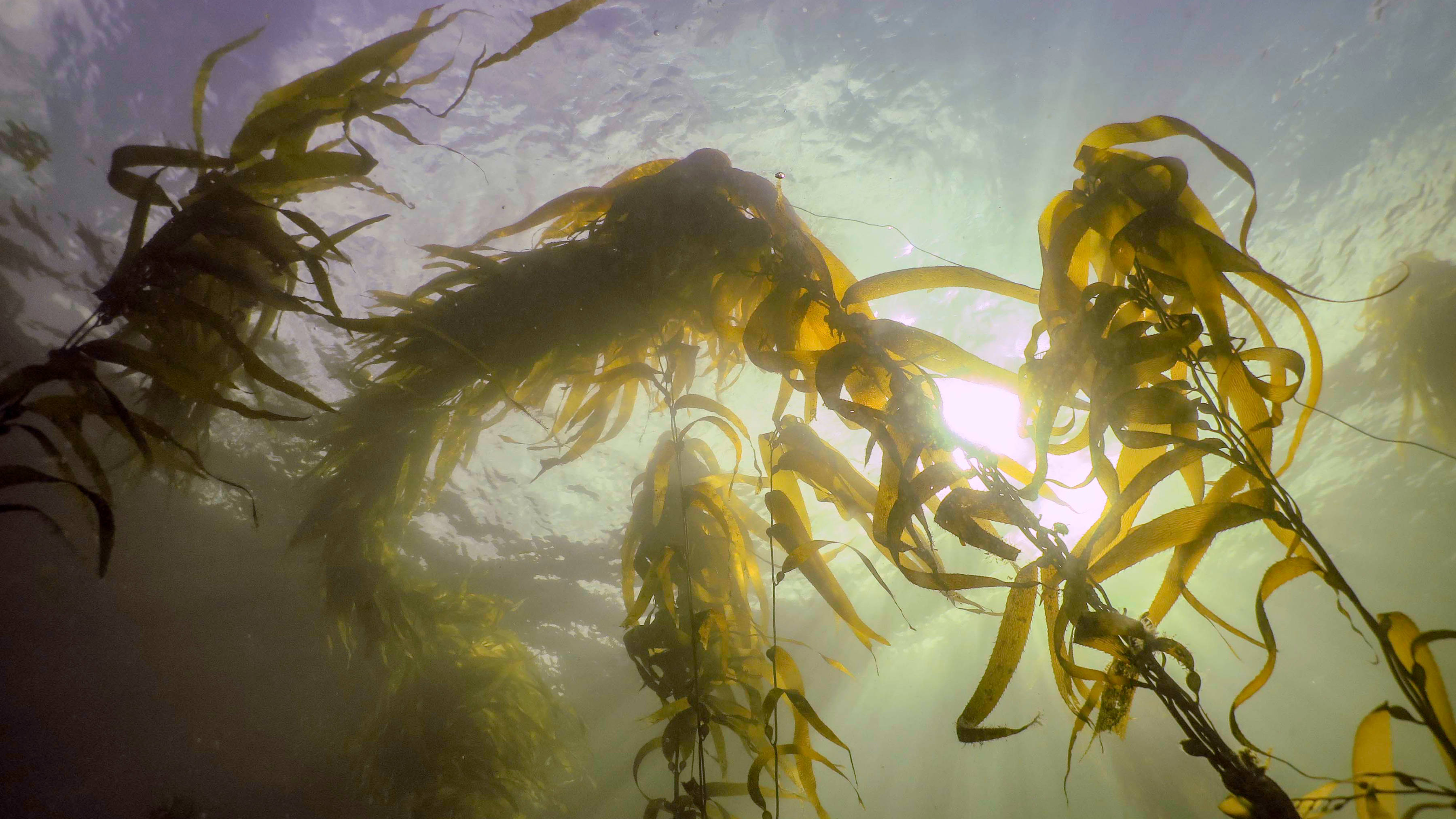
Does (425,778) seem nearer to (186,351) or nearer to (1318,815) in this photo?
(186,351)

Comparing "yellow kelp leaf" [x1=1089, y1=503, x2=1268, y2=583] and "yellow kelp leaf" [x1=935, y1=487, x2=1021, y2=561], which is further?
"yellow kelp leaf" [x1=935, y1=487, x2=1021, y2=561]

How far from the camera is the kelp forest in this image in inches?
52.9

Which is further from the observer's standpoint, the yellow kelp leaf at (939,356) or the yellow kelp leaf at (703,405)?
the yellow kelp leaf at (703,405)

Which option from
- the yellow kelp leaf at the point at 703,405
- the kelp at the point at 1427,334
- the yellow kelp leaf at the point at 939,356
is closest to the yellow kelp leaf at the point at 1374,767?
the yellow kelp leaf at the point at 939,356

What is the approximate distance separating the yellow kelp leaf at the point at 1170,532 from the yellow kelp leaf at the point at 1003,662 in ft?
0.56

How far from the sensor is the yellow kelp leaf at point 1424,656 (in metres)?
1.07

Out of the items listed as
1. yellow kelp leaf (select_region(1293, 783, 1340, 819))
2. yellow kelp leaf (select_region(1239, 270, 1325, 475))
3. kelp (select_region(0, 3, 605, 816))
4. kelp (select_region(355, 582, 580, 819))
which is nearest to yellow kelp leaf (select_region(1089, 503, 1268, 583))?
yellow kelp leaf (select_region(1239, 270, 1325, 475))

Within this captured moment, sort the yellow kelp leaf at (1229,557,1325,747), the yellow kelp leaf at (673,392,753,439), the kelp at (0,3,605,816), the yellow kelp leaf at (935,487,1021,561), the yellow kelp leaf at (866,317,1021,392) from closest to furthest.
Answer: the yellow kelp leaf at (1229,557,1325,747), the yellow kelp leaf at (935,487,1021,561), the kelp at (0,3,605,816), the yellow kelp leaf at (866,317,1021,392), the yellow kelp leaf at (673,392,753,439)

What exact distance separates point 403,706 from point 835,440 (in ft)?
24.1

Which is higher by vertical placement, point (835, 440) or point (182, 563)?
point (835, 440)

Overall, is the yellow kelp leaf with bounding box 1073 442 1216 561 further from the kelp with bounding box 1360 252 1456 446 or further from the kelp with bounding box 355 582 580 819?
the kelp with bounding box 1360 252 1456 446

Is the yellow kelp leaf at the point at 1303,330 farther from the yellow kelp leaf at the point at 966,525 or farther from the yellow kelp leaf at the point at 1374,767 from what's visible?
the yellow kelp leaf at the point at 966,525

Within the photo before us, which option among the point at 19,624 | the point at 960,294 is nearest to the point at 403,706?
the point at 960,294

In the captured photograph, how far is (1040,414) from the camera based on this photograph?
158cm
